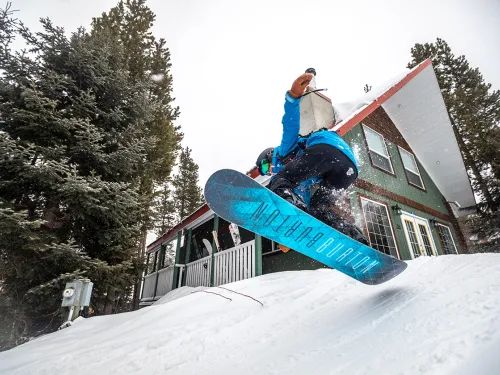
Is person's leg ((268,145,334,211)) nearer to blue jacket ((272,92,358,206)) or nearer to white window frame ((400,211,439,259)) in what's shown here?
blue jacket ((272,92,358,206))

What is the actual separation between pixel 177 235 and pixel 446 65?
1848 cm

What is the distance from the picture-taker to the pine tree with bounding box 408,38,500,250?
11.2 m

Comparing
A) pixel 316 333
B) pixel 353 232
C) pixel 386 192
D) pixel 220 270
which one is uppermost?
pixel 386 192

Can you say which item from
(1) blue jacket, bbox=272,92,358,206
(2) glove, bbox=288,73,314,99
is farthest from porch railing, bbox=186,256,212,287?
(2) glove, bbox=288,73,314,99

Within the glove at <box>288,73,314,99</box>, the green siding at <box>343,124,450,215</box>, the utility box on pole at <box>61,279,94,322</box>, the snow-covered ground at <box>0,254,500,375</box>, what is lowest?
the snow-covered ground at <box>0,254,500,375</box>

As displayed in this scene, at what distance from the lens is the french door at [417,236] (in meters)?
7.57

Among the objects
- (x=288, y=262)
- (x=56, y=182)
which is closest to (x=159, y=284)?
(x=288, y=262)

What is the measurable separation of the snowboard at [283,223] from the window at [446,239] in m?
8.84

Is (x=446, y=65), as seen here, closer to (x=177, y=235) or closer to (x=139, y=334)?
(x=177, y=235)

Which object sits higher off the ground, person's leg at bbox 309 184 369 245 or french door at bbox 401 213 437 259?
french door at bbox 401 213 437 259

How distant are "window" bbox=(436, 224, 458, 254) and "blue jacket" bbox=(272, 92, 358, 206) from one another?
9.15m

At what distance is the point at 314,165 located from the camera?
7.61ft

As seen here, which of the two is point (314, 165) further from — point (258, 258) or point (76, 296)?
point (76, 296)

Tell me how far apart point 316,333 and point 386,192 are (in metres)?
6.89
